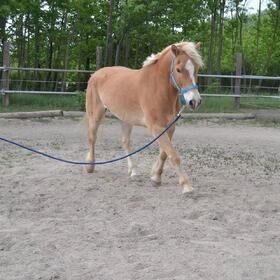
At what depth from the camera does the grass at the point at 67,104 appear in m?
13.2

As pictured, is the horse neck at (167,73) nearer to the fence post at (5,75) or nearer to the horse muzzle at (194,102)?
the horse muzzle at (194,102)

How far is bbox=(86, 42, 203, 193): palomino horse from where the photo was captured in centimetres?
504

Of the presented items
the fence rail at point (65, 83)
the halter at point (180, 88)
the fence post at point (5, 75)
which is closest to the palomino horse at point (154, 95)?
the halter at point (180, 88)

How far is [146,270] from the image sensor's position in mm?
3084

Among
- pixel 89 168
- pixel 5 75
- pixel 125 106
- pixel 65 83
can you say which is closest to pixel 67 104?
pixel 5 75

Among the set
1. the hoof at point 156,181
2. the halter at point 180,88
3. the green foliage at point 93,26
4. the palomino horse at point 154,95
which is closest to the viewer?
the halter at point 180,88

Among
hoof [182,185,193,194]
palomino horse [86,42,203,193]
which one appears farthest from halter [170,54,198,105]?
hoof [182,185,193,194]

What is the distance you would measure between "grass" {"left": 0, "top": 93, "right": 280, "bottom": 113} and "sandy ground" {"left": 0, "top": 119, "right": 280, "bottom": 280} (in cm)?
530

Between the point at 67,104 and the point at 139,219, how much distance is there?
9.89 m

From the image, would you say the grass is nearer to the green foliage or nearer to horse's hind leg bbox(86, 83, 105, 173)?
the green foliage

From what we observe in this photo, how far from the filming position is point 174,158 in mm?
5285

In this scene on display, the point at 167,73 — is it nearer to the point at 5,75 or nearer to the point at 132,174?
the point at 132,174

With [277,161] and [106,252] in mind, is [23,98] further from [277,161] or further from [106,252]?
[106,252]

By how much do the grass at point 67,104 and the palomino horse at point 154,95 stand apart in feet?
21.2
